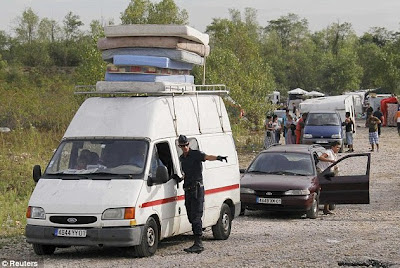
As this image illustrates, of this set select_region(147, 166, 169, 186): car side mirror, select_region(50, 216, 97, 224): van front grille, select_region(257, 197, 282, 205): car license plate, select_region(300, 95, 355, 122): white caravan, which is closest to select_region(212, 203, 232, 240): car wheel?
select_region(147, 166, 169, 186): car side mirror

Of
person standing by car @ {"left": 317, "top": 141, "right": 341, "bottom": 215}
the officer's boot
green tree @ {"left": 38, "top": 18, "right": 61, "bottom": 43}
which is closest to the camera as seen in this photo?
the officer's boot

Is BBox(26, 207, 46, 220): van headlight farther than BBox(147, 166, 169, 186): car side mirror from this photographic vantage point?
No

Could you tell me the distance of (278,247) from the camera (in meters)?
12.5

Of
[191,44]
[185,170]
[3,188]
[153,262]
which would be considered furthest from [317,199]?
[3,188]

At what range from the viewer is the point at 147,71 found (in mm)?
14047

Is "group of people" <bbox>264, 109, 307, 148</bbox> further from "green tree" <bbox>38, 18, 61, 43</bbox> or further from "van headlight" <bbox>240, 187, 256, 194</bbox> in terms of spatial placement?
"green tree" <bbox>38, 18, 61, 43</bbox>

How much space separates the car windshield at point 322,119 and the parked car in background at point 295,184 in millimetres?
18394

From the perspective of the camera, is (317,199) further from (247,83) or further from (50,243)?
(247,83)

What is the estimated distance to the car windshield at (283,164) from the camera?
58.4 feet

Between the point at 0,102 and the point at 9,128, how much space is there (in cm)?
206

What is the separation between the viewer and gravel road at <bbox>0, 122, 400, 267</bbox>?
36.1 ft

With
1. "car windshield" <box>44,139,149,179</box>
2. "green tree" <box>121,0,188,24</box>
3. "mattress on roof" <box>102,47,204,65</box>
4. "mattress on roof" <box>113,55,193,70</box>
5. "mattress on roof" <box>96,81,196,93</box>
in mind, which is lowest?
"car windshield" <box>44,139,149,179</box>

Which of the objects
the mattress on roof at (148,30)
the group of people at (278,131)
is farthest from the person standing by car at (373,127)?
the mattress on roof at (148,30)

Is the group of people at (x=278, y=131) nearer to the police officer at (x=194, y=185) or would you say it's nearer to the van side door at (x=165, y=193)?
the van side door at (x=165, y=193)
